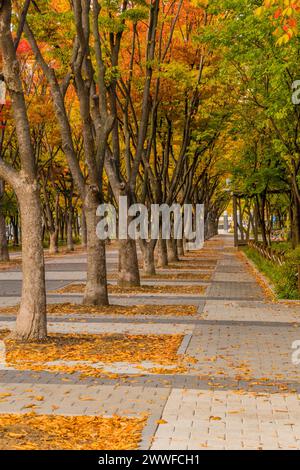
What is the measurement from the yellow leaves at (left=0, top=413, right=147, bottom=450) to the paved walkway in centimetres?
18

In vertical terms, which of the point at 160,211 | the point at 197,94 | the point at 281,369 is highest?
the point at 197,94

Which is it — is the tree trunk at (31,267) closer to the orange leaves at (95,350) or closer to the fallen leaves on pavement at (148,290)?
the orange leaves at (95,350)

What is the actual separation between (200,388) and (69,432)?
2.20 meters

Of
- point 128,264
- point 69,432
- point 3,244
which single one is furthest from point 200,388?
point 3,244

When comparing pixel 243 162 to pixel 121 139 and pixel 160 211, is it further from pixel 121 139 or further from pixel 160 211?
pixel 160 211

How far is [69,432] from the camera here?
648 centimetres

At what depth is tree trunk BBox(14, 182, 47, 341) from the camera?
11148 mm

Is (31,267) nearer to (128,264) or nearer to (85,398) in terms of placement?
(85,398)

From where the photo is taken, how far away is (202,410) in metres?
7.23

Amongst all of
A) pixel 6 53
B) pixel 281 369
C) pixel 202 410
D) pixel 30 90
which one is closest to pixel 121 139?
pixel 30 90

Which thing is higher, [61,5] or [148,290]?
[61,5]

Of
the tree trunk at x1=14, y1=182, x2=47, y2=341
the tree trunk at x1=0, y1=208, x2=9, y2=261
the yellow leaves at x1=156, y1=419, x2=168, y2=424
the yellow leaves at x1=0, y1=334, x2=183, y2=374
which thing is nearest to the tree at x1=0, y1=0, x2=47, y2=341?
the tree trunk at x1=14, y1=182, x2=47, y2=341

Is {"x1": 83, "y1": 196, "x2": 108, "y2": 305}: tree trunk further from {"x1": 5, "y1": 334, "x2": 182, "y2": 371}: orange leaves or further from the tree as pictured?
the tree
